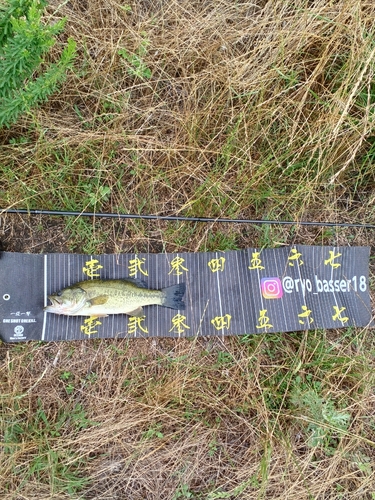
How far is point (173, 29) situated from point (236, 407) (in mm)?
2855

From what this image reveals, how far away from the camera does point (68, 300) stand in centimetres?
286

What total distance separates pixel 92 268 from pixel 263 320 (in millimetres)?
1309

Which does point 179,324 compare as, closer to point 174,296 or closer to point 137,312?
point 174,296

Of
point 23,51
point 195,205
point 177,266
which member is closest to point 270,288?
point 177,266

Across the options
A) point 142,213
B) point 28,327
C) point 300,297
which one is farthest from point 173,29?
point 28,327

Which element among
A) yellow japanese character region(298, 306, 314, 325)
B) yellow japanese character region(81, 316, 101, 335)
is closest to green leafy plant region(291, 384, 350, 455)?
yellow japanese character region(298, 306, 314, 325)

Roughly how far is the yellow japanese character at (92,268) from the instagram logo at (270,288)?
1213 millimetres

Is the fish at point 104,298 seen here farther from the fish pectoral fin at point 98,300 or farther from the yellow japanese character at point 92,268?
the yellow japanese character at point 92,268

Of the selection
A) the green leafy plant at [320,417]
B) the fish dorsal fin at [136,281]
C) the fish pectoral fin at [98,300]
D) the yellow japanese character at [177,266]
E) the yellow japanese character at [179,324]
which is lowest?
the green leafy plant at [320,417]

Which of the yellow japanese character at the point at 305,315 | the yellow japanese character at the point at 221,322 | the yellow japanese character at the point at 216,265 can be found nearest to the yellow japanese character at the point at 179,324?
the yellow japanese character at the point at 221,322

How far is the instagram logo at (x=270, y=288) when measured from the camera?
3189 millimetres

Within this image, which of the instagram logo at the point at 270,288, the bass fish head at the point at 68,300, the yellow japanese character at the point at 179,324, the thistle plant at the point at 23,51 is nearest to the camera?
the thistle plant at the point at 23,51

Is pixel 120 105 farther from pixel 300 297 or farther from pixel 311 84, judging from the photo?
pixel 300 297

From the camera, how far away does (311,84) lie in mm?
3135
